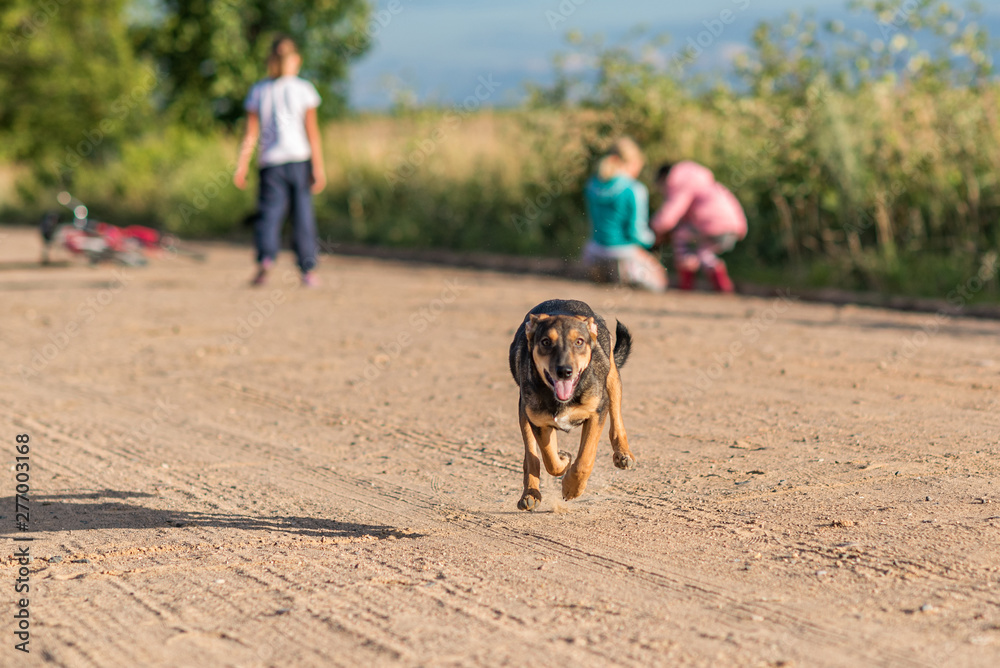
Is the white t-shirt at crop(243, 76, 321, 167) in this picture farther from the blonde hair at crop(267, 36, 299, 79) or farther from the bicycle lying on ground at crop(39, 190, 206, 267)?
the bicycle lying on ground at crop(39, 190, 206, 267)

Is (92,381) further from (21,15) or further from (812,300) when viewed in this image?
(21,15)

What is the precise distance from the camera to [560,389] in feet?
14.1

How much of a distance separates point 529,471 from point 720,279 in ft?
25.7

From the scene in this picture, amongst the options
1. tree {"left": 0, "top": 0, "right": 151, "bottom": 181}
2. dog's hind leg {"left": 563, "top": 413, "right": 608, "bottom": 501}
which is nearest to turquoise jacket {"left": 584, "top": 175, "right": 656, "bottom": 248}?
dog's hind leg {"left": 563, "top": 413, "right": 608, "bottom": 501}

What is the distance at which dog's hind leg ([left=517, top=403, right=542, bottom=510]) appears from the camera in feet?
14.8

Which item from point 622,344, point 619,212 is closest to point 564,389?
point 622,344

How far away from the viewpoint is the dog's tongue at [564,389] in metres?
4.28

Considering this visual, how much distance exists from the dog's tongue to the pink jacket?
792 cm

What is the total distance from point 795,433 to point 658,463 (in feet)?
2.75

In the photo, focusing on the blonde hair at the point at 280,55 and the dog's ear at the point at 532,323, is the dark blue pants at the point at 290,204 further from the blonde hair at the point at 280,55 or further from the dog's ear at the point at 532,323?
the dog's ear at the point at 532,323

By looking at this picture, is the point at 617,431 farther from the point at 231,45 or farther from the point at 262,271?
the point at 231,45

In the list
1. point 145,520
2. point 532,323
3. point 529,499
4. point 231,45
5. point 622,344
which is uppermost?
point 231,45

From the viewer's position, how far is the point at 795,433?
5.75 metres

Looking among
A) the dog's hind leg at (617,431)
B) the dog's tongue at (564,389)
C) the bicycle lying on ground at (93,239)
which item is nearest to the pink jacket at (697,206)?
the bicycle lying on ground at (93,239)
